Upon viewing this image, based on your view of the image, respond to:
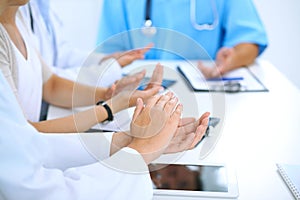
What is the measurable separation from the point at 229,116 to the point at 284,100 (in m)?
0.22

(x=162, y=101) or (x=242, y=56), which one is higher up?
(x=162, y=101)

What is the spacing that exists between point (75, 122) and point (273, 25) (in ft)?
5.44

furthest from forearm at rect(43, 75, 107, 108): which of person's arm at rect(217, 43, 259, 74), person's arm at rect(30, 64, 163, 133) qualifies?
person's arm at rect(217, 43, 259, 74)

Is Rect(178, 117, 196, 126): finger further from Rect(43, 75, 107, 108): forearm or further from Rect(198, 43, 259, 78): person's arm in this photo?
Rect(198, 43, 259, 78): person's arm

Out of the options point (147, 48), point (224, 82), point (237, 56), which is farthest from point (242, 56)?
point (147, 48)

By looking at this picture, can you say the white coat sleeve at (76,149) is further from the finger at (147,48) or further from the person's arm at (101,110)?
the finger at (147,48)

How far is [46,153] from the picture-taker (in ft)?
2.13

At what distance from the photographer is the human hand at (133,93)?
844 mm

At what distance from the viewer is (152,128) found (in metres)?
0.65

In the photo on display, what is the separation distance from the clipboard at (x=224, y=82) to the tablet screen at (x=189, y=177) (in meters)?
0.36

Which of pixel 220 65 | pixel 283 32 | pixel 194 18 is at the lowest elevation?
pixel 283 32

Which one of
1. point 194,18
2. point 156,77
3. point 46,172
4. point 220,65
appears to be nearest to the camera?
point 46,172

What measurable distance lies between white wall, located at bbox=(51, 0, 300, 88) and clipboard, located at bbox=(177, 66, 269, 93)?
1.05 metres

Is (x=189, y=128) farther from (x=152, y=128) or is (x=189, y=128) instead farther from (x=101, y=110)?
(x=101, y=110)
